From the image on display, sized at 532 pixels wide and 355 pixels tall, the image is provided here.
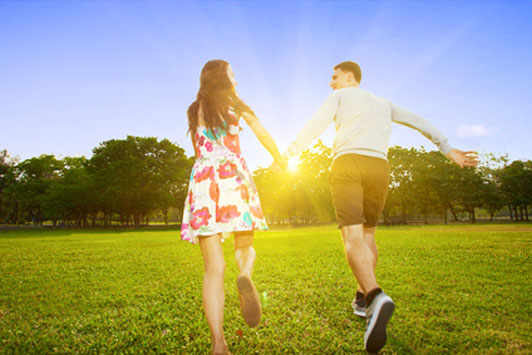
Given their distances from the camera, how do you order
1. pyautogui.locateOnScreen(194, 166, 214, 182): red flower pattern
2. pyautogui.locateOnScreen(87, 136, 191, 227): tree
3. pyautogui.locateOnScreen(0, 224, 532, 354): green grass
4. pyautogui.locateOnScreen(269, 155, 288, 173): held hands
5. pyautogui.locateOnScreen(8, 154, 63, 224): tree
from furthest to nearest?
pyautogui.locateOnScreen(8, 154, 63, 224): tree, pyautogui.locateOnScreen(87, 136, 191, 227): tree, pyautogui.locateOnScreen(269, 155, 288, 173): held hands, pyautogui.locateOnScreen(0, 224, 532, 354): green grass, pyautogui.locateOnScreen(194, 166, 214, 182): red flower pattern

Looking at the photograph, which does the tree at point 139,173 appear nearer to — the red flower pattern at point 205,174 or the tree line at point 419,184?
the tree line at point 419,184

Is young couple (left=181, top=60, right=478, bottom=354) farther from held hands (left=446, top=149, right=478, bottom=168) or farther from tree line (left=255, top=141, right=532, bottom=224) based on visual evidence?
tree line (left=255, top=141, right=532, bottom=224)

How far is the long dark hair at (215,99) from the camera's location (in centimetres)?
266

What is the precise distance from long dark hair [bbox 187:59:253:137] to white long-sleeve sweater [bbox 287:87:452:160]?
2.50ft

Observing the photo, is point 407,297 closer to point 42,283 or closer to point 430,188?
point 42,283

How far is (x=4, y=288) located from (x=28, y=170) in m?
65.3

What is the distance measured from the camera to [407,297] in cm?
409

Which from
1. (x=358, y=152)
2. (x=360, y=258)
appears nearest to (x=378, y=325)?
(x=360, y=258)

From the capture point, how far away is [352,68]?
11.3 ft

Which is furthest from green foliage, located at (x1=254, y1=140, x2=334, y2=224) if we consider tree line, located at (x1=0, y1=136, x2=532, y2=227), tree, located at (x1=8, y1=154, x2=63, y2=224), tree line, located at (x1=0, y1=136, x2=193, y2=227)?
tree, located at (x1=8, y1=154, x2=63, y2=224)

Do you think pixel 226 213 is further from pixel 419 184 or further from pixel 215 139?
pixel 419 184

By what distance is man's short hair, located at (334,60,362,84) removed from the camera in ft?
11.3

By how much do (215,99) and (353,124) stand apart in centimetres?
141

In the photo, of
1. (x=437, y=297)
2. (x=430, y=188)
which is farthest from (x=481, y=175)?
(x=437, y=297)
